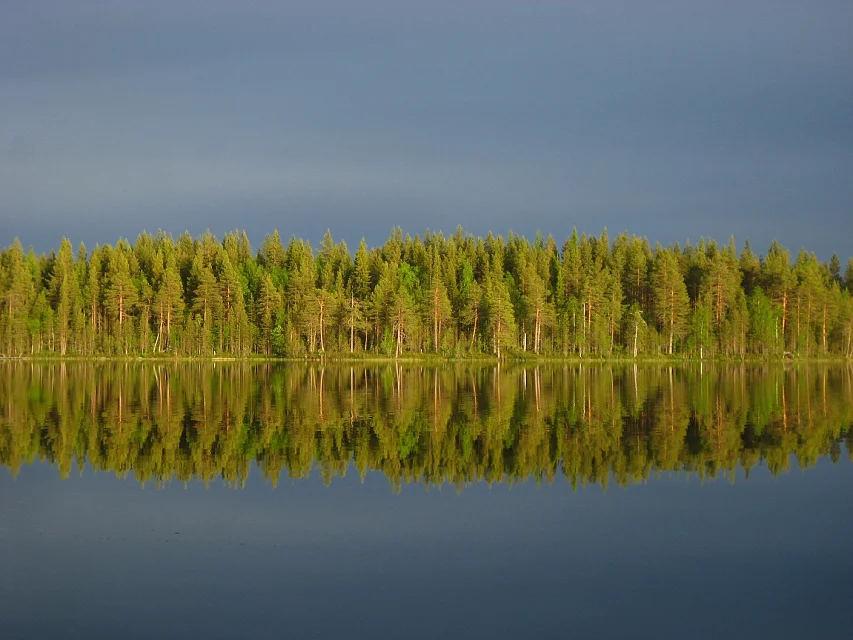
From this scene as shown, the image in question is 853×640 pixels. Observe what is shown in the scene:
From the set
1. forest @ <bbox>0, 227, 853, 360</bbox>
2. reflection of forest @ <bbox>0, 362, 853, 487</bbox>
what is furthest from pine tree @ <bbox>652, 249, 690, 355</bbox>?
reflection of forest @ <bbox>0, 362, 853, 487</bbox>

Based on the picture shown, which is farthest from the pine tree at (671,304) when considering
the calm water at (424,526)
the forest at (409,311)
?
the calm water at (424,526)

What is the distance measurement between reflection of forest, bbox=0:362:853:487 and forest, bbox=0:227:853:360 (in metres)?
54.4

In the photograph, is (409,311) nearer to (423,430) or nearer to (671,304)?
(671,304)

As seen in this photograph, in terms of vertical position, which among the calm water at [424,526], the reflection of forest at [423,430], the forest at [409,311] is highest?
the forest at [409,311]

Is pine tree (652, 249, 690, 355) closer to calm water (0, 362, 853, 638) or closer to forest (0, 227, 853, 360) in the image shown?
forest (0, 227, 853, 360)

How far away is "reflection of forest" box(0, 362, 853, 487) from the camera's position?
27031 millimetres

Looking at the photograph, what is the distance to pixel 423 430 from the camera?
1380 inches

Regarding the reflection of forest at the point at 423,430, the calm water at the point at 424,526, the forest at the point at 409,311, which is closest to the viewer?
the calm water at the point at 424,526

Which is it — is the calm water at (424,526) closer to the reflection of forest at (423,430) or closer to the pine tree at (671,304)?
the reflection of forest at (423,430)

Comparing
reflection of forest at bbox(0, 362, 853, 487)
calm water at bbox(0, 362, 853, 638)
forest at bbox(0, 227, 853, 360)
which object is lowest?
calm water at bbox(0, 362, 853, 638)

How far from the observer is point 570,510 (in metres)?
21.2

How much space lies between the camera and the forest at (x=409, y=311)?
116m

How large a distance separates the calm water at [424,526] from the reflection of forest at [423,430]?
20 cm

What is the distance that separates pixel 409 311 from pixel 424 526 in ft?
311
